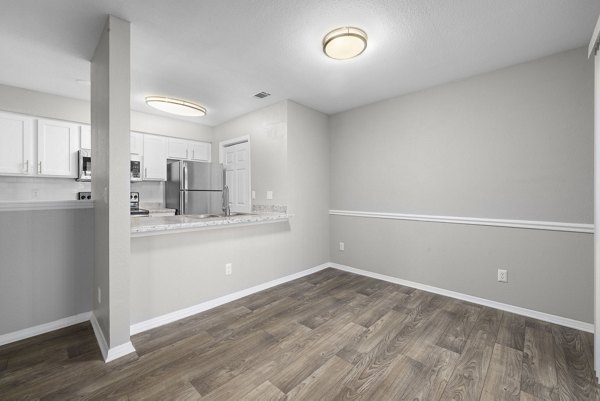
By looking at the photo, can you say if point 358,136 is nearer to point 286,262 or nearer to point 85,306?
point 286,262

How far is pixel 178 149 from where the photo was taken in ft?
15.5

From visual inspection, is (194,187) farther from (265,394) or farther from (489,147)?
(489,147)

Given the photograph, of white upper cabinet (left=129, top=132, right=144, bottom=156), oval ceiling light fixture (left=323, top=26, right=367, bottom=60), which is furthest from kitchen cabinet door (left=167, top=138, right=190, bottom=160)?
oval ceiling light fixture (left=323, top=26, right=367, bottom=60)

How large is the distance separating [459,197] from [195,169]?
400cm

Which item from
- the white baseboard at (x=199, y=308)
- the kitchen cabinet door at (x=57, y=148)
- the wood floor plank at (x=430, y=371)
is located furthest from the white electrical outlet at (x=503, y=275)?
the kitchen cabinet door at (x=57, y=148)

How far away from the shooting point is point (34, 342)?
2.11 m

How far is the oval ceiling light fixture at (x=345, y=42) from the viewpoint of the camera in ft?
6.72

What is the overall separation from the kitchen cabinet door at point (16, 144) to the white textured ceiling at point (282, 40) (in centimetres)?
45

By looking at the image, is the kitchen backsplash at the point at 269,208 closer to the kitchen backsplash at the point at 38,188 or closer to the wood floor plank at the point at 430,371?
the wood floor plank at the point at 430,371

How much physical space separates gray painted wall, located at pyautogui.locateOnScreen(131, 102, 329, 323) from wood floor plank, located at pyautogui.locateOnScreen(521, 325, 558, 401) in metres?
2.53

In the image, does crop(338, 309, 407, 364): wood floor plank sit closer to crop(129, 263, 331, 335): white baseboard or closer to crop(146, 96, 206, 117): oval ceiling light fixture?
crop(129, 263, 331, 335): white baseboard

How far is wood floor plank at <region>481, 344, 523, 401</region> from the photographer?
5.12 ft

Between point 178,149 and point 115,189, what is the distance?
3043 millimetres

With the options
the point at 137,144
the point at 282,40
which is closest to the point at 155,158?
the point at 137,144
